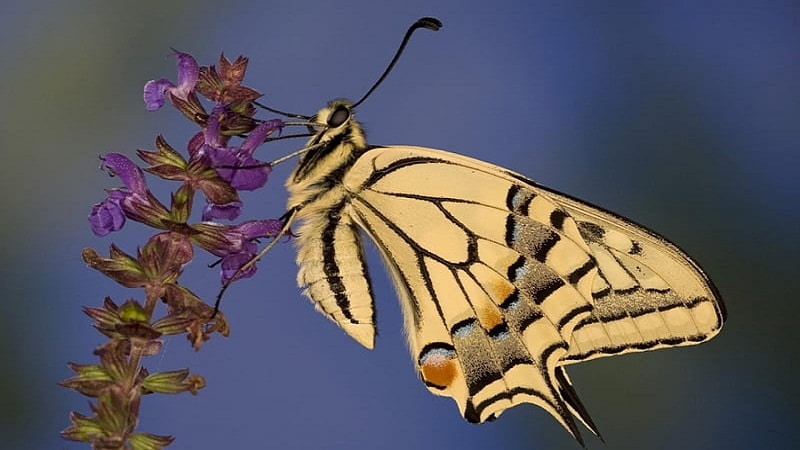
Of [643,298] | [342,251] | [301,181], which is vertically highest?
[301,181]

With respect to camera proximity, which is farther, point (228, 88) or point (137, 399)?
point (228, 88)

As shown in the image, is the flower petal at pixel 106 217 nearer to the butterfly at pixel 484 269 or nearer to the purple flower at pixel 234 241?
the purple flower at pixel 234 241

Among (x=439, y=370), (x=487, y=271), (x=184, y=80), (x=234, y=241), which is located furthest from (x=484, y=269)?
(x=184, y=80)

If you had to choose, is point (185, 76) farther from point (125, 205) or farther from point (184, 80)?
point (125, 205)

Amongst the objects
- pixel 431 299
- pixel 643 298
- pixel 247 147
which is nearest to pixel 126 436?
pixel 247 147

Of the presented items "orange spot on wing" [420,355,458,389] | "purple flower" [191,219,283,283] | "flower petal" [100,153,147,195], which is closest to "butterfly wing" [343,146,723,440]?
"orange spot on wing" [420,355,458,389]

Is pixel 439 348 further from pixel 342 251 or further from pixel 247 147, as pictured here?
pixel 247 147
